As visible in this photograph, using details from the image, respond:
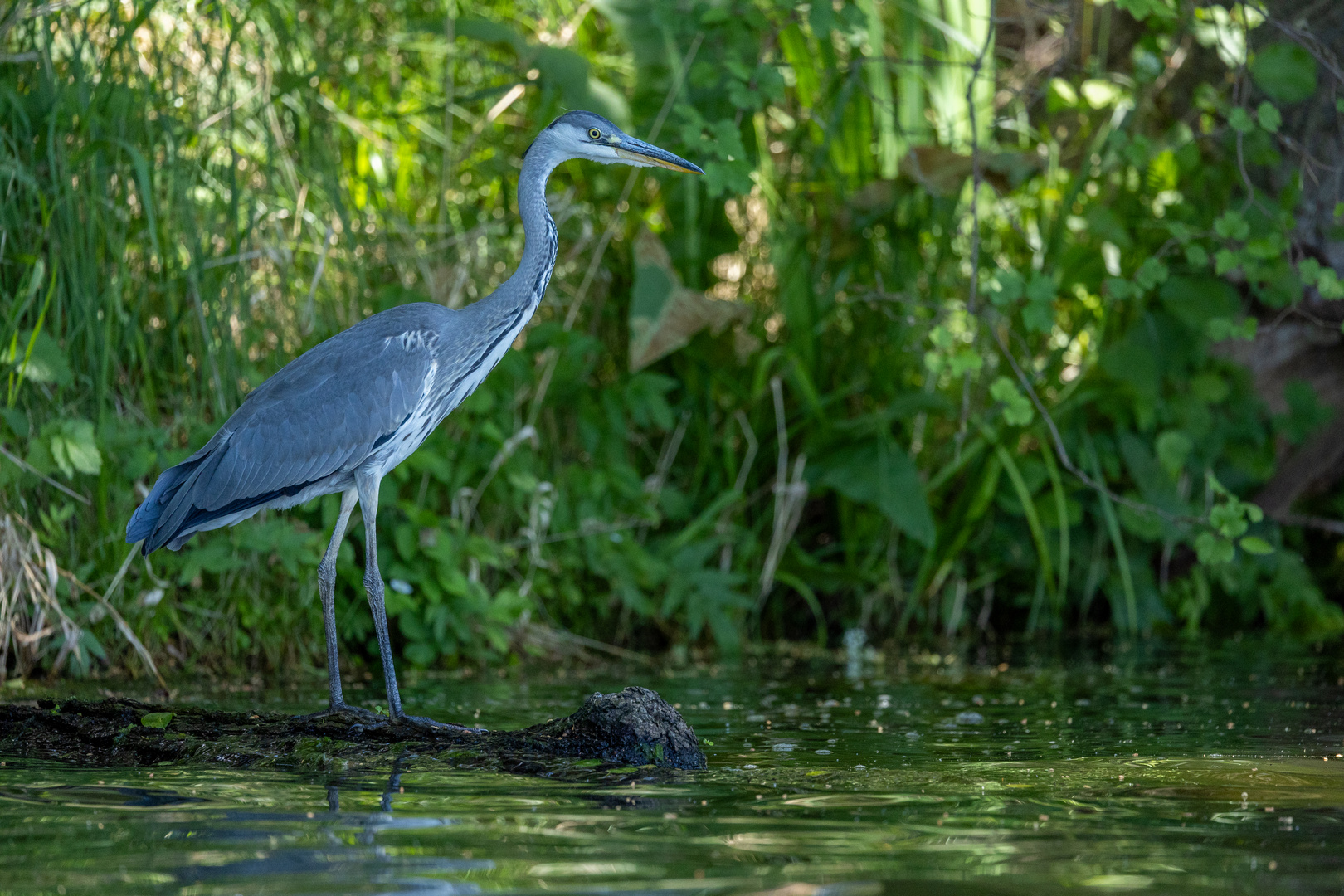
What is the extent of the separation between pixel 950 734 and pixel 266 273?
3609mm

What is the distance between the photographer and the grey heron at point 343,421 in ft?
15.5

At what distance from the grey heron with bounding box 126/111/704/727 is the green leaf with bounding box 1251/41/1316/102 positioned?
3.04 m

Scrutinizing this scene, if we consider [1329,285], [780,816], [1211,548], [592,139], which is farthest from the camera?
[1329,285]

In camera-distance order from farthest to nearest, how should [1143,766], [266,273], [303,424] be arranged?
[266,273], [303,424], [1143,766]

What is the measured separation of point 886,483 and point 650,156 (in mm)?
2554

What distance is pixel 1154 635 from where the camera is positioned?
7.50m

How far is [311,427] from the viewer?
4.80 m

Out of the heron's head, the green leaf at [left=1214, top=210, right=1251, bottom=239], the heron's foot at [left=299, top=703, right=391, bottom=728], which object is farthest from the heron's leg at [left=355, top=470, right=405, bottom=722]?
the green leaf at [left=1214, top=210, right=1251, bottom=239]

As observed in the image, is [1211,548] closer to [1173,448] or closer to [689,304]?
[1173,448]

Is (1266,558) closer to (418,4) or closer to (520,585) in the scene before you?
(520,585)

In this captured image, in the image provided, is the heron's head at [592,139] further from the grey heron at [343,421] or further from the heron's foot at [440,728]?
the heron's foot at [440,728]

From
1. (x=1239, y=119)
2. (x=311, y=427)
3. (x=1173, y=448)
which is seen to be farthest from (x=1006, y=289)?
(x=311, y=427)

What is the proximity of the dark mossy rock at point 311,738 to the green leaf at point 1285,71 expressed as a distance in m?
4.48

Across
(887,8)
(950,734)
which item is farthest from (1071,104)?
(950,734)
